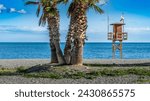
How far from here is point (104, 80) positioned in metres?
24.2

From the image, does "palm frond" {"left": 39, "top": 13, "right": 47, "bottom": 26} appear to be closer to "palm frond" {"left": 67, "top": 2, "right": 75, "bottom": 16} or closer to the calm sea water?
"palm frond" {"left": 67, "top": 2, "right": 75, "bottom": 16}

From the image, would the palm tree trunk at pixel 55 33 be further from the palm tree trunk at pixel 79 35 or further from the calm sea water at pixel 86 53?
the calm sea water at pixel 86 53

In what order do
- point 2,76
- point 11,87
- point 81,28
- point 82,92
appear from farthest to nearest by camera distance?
1. point 81,28
2. point 2,76
3. point 11,87
4. point 82,92

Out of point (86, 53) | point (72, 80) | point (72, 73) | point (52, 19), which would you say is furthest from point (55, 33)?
point (86, 53)

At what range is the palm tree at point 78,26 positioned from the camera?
94.9ft

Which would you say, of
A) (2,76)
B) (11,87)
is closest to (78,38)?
(2,76)

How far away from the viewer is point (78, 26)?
28.9 metres

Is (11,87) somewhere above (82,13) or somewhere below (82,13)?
below

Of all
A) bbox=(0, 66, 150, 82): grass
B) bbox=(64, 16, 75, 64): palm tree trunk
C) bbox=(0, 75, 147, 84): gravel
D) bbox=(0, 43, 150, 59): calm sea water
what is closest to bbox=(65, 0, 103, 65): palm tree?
bbox=(64, 16, 75, 64): palm tree trunk

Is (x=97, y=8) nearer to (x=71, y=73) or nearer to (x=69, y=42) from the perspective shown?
(x=69, y=42)

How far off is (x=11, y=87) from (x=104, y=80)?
7.33 metres

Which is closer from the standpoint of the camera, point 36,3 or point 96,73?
point 96,73

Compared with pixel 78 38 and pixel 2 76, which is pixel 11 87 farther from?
pixel 78 38

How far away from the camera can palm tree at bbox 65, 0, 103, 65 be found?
2894 cm
